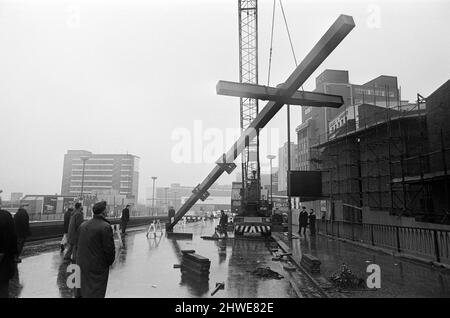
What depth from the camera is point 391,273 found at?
32.0ft

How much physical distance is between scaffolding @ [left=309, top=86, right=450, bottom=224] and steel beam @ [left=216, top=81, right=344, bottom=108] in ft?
24.9

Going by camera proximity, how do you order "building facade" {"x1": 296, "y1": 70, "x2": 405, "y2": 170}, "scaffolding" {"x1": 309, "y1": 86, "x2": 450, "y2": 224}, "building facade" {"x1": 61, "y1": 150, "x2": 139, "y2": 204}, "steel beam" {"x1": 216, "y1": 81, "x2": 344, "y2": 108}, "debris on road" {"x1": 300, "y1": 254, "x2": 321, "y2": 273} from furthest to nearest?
"building facade" {"x1": 61, "y1": 150, "x2": 139, "y2": 204} → "building facade" {"x1": 296, "y1": 70, "x2": 405, "y2": 170} → "scaffolding" {"x1": 309, "y1": 86, "x2": 450, "y2": 224} → "steel beam" {"x1": 216, "y1": 81, "x2": 344, "y2": 108} → "debris on road" {"x1": 300, "y1": 254, "x2": 321, "y2": 273}

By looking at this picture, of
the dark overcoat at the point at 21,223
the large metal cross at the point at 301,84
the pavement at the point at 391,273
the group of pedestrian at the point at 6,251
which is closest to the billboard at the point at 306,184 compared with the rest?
the large metal cross at the point at 301,84

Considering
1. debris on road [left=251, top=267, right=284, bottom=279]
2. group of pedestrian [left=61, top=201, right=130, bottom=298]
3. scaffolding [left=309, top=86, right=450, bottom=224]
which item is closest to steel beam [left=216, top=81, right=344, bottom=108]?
debris on road [left=251, top=267, right=284, bottom=279]

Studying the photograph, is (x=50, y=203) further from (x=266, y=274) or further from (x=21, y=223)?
(x=266, y=274)

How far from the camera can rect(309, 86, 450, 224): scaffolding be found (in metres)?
20.4

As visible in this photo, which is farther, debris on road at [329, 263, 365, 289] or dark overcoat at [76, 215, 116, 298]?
debris on road at [329, 263, 365, 289]

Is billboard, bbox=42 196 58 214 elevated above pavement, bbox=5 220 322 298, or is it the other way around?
billboard, bbox=42 196 58 214

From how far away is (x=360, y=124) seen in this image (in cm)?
3080

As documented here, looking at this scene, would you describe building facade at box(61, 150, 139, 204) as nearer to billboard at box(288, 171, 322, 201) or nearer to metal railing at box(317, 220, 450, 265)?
billboard at box(288, 171, 322, 201)

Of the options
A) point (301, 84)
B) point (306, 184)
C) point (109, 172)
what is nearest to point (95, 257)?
point (301, 84)

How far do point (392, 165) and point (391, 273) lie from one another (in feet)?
58.7

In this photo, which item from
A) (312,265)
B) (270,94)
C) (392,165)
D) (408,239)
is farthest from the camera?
(392,165)

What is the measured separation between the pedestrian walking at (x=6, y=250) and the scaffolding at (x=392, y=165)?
18.5 m
